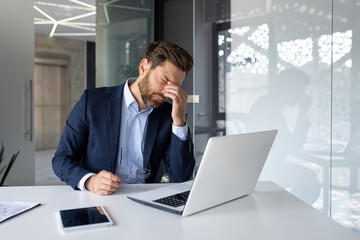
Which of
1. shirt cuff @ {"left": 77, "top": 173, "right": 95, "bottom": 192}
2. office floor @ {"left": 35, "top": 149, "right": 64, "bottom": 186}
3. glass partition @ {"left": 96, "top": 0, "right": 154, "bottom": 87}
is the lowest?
office floor @ {"left": 35, "top": 149, "right": 64, "bottom": 186}

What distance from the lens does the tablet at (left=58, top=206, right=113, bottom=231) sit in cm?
96

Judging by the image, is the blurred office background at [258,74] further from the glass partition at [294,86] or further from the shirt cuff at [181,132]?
the shirt cuff at [181,132]

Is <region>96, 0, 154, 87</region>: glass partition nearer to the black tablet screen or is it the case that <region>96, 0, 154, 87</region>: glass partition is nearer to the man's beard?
the man's beard

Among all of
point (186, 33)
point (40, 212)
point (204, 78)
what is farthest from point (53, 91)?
point (40, 212)

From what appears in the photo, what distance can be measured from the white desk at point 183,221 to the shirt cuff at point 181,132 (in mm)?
461

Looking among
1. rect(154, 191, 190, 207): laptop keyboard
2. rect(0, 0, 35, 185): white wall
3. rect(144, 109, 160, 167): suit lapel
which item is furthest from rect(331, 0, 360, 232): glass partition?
rect(0, 0, 35, 185): white wall

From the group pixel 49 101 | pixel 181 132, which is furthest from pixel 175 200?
pixel 49 101

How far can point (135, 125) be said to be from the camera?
1.82 meters

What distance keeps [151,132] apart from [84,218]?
0.83 metres

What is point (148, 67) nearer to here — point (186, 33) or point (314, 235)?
point (314, 235)

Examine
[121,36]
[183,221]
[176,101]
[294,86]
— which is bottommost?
[183,221]

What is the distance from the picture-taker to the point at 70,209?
112 centimetres

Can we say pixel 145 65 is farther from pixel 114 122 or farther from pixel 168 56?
pixel 114 122

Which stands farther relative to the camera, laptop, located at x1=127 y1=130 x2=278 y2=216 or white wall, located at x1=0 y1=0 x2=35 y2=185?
white wall, located at x1=0 y1=0 x2=35 y2=185
